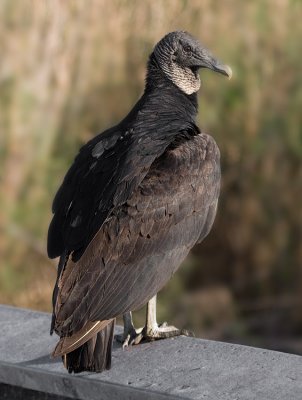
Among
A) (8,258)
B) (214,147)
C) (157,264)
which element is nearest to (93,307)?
(157,264)

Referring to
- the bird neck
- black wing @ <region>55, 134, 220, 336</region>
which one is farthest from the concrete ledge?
the bird neck

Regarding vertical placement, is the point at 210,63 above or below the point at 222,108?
above

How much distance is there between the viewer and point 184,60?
3.95 meters

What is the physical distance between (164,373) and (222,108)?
4.84 metres

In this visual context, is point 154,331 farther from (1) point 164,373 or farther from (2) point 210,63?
(2) point 210,63

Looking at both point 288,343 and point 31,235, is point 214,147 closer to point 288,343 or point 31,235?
point 31,235

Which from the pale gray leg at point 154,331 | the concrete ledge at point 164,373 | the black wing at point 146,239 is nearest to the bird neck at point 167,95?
the black wing at point 146,239

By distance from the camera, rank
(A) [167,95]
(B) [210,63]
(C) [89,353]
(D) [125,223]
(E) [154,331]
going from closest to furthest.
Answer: (C) [89,353]
(D) [125,223]
(E) [154,331]
(A) [167,95]
(B) [210,63]

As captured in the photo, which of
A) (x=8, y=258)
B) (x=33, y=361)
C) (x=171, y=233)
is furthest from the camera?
(x=8, y=258)

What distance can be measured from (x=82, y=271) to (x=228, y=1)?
5089 mm

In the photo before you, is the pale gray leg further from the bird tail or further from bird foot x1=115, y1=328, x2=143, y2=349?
the bird tail

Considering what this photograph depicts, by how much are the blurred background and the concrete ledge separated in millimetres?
4087

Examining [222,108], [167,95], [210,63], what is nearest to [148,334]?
[167,95]

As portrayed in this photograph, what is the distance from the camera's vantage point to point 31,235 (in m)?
7.10
